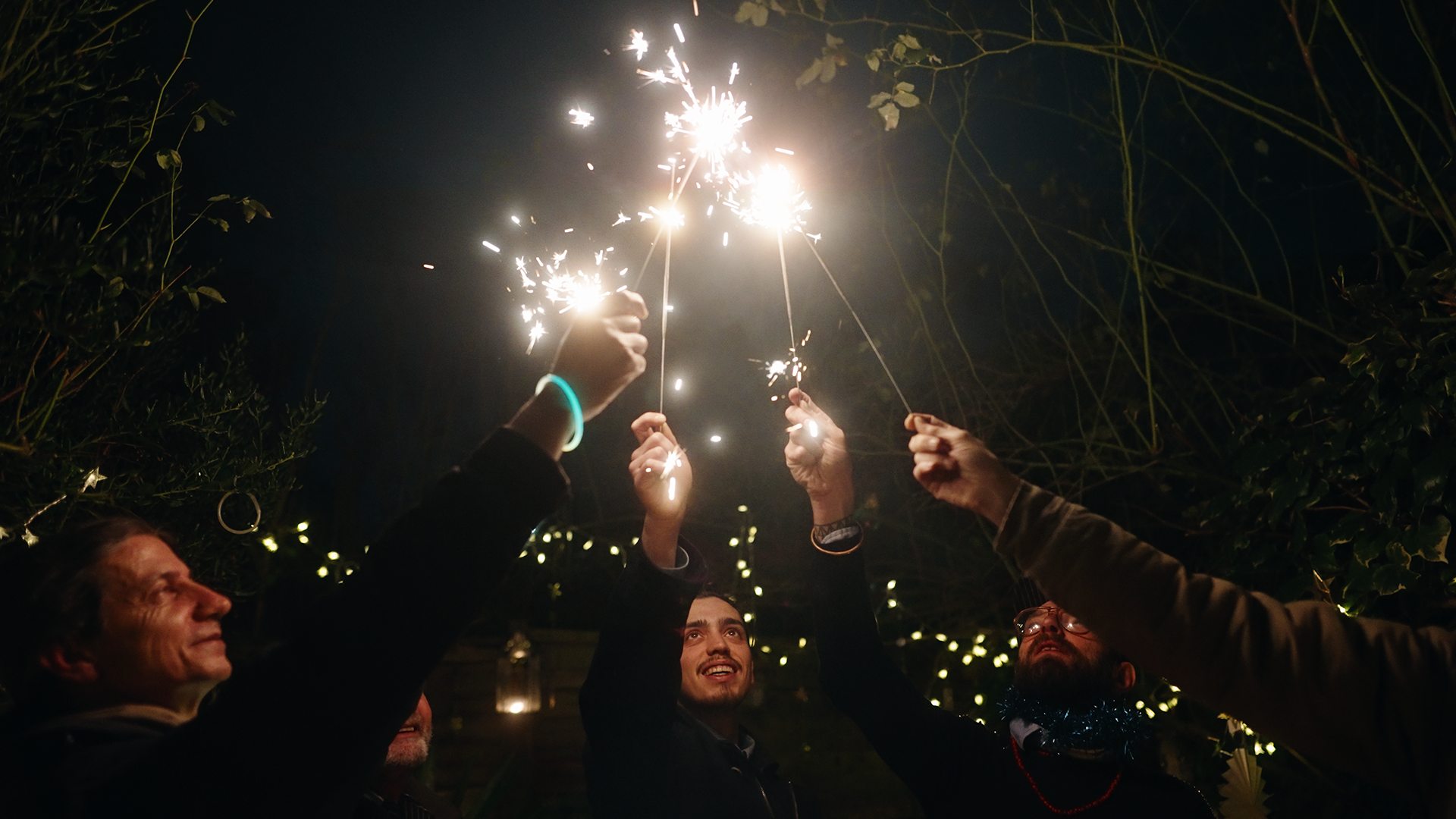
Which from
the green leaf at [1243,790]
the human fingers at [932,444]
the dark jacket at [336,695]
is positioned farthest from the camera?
the green leaf at [1243,790]

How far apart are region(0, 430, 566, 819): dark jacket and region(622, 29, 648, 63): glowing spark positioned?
1931mm

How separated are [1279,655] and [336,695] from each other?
1.27 m

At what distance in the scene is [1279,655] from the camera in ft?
4.00

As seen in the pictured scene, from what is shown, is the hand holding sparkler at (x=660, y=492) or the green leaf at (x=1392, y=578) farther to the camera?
the green leaf at (x=1392, y=578)

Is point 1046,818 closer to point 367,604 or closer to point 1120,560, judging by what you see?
point 1120,560

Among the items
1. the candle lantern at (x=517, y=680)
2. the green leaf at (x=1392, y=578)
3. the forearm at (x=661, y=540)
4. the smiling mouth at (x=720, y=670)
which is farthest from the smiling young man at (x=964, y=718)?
the candle lantern at (x=517, y=680)

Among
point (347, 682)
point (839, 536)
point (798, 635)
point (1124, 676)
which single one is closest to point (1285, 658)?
point (347, 682)

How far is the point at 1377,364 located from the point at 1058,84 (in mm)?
2038

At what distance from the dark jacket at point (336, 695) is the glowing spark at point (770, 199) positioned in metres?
1.69

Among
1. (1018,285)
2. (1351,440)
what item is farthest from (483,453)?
(1018,285)

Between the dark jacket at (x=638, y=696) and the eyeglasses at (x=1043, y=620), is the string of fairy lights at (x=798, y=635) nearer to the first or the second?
the eyeglasses at (x=1043, y=620)

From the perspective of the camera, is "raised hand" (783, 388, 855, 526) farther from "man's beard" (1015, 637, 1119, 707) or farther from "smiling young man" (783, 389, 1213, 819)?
"man's beard" (1015, 637, 1119, 707)

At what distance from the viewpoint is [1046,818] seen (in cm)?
232

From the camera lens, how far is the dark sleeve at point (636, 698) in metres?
2.15
